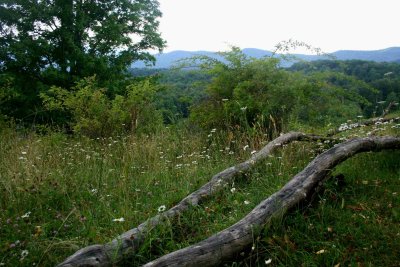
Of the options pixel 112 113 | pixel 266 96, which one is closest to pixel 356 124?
pixel 266 96

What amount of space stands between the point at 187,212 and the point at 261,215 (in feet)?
3.16

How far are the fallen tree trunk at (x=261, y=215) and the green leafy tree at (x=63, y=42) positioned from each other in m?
14.6

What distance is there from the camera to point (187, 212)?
3604 mm

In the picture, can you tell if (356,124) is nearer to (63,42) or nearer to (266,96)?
(266,96)

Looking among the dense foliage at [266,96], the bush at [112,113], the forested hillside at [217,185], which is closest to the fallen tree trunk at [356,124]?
the forested hillside at [217,185]

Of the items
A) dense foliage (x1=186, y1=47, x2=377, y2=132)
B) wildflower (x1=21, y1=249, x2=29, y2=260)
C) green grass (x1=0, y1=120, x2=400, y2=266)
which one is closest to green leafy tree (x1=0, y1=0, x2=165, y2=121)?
dense foliage (x1=186, y1=47, x2=377, y2=132)

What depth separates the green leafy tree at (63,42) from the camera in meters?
16.5

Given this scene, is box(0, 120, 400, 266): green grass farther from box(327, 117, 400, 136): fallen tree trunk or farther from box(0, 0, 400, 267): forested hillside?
box(327, 117, 400, 136): fallen tree trunk

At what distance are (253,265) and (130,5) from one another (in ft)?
60.9

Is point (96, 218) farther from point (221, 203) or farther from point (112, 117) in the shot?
point (112, 117)

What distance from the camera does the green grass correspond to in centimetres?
281

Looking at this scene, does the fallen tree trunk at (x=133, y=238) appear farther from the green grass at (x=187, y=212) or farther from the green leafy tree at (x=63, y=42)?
the green leafy tree at (x=63, y=42)

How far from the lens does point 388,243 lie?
2742 mm

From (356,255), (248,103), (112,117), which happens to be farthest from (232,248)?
(112,117)
